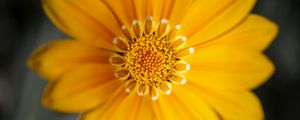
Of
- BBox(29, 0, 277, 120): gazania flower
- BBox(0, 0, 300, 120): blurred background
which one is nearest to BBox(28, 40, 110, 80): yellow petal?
BBox(29, 0, 277, 120): gazania flower

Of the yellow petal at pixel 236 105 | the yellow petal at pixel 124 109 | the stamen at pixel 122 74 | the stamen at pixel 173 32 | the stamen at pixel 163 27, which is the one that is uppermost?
the stamen at pixel 163 27

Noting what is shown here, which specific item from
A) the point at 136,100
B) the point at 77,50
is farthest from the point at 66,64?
the point at 136,100

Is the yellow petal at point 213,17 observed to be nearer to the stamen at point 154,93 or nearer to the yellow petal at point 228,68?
the yellow petal at point 228,68

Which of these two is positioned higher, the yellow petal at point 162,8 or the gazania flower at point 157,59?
the yellow petal at point 162,8

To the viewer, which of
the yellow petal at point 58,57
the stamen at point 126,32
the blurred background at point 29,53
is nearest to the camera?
the yellow petal at point 58,57

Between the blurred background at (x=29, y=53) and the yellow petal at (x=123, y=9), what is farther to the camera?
the blurred background at (x=29, y=53)

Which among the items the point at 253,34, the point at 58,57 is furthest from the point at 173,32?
the point at 58,57

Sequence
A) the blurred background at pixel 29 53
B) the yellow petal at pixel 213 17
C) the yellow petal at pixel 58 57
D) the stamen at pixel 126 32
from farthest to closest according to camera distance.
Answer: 1. the blurred background at pixel 29 53
2. the stamen at pixel 126 32
3. the yellow petal at pixel 213 17
4. the yellow petal at pixel 58 57

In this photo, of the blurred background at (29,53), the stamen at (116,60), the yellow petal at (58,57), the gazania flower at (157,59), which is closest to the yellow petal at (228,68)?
the gazania flower at (157,59)
